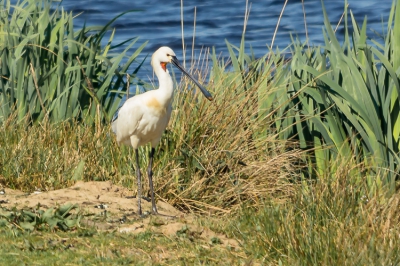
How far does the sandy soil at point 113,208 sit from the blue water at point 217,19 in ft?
31.8

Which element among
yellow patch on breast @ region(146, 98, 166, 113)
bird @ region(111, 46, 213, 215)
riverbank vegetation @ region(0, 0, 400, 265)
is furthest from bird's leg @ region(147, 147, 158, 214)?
yellow patch on breast @ region(146, 98, 166, 113)

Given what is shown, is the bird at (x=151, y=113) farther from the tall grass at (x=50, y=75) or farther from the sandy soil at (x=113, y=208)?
the tall grass at (x=50, y=75)

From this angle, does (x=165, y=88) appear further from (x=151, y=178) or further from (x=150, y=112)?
(x=151, y=178)

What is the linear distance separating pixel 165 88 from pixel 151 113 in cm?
20

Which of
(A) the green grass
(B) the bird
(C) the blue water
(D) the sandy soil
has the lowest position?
(C) the blue water

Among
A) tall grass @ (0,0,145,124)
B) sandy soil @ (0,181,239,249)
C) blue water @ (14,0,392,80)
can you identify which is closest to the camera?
sandy soil @ (0,181,239,249)

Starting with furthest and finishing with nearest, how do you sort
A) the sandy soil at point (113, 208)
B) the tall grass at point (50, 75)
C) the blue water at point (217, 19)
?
the blue water at point (217, 19)
the tall grass at point (50, 75)
the sandy soil at point (113, 208)

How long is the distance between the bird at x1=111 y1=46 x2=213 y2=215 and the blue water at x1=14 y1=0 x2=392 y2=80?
31.2 feet

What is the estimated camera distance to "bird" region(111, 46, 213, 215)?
6465mm

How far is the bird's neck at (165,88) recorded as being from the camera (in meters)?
6.46

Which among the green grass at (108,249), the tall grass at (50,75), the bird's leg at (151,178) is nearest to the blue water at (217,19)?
the tall grass at (50,75)

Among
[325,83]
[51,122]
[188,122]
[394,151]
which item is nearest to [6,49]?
[51,122]

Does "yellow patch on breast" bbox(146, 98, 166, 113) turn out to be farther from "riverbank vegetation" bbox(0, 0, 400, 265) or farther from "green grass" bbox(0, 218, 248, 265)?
"green grass" bbox(0, 218, 248, 265)

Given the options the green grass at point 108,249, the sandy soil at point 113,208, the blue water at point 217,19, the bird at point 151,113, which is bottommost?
the blue water at point 217,19
